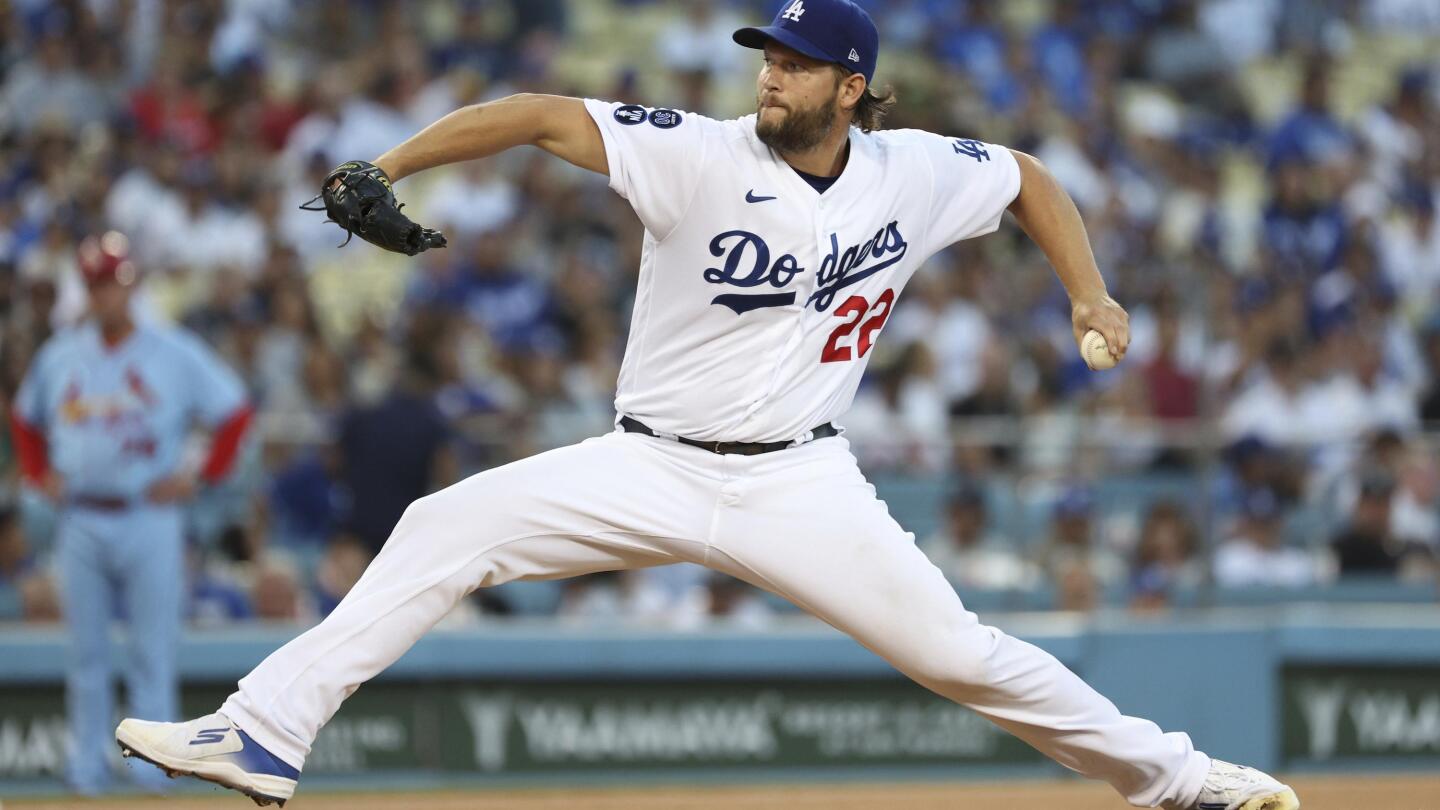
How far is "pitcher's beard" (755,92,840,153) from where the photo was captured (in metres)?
5.09

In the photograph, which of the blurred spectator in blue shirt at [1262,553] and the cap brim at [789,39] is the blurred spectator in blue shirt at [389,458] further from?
the cap brim at [789,39]

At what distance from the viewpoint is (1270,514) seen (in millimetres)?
10766

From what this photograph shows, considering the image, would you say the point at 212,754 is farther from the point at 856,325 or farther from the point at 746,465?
the point at 856,325

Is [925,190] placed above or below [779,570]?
above

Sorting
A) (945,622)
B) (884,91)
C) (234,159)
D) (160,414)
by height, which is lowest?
(945,622)

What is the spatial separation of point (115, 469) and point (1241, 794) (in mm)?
5387

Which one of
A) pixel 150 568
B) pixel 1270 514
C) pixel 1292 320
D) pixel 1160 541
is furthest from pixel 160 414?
pixel 1292 320

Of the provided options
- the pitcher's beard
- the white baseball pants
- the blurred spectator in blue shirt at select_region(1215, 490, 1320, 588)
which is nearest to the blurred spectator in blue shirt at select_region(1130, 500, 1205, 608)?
the blurred spectator in blue shirt at select_region(1215, 490, 1320, 588)

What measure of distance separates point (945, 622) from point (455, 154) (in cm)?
173

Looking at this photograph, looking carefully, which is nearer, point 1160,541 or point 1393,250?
point 1160,541

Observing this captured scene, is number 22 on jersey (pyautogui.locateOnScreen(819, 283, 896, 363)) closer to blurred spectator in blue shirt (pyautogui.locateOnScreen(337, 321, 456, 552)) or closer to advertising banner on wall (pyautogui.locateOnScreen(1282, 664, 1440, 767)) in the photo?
blurred spectator in blue shirt (pyautogui.locateOnScreen(337, 321, 456, 552))

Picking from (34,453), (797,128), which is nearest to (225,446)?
(34,453)

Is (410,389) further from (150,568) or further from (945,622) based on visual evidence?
(945,622)

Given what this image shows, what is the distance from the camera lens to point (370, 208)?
15.3 feet
